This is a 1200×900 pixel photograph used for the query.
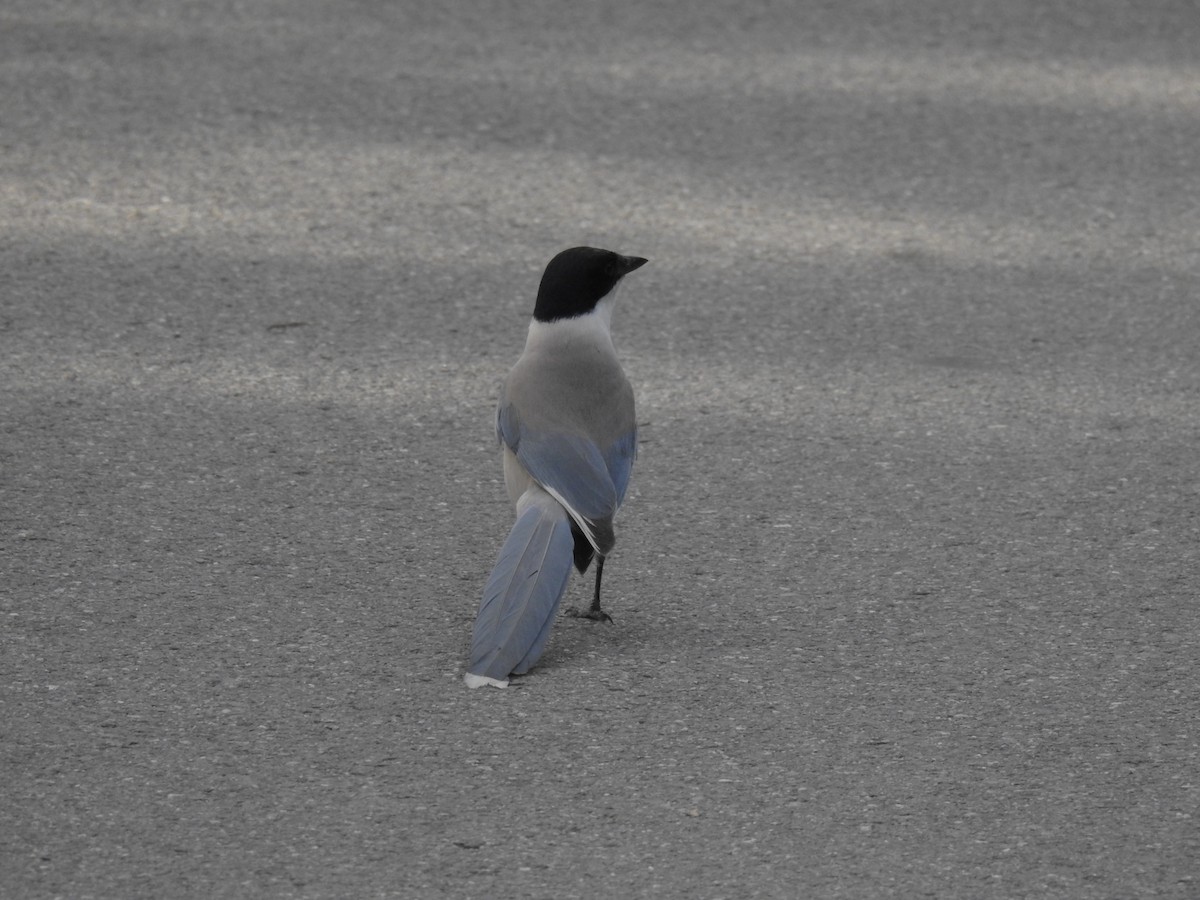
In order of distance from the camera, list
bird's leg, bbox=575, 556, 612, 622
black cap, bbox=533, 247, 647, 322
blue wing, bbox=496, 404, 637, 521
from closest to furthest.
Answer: blue wing, bbox=496, 404, 637, 521, bird's leg, bbox=575, 556, 612, 622, black cap, bbox=533, 247, 647, 322

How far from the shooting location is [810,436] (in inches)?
195

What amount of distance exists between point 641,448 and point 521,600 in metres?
1.29

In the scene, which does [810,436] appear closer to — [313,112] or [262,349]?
[262,349]

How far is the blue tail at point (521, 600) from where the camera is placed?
11.9 feet

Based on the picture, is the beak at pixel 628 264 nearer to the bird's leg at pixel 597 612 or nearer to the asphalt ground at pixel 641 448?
the asphalt ground at pixel 641 448

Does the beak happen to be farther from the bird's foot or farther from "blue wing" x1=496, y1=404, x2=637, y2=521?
the bird's foot

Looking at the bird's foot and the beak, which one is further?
the beak

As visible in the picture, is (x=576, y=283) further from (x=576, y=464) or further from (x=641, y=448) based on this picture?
(x=641, y=448)

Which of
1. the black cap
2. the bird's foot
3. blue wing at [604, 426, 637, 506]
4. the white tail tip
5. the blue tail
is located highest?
the black cap

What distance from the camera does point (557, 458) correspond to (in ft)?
12.9

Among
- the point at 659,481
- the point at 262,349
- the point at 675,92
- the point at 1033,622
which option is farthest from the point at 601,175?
the point at 1033,622

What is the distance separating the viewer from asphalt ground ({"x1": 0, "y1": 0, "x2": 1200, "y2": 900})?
3.19m

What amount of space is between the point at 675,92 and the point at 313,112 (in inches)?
55.9

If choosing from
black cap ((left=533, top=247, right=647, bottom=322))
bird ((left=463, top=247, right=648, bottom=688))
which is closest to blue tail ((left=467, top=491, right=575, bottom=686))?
bird ((left=463, top=247, right=648, bottom=688))
